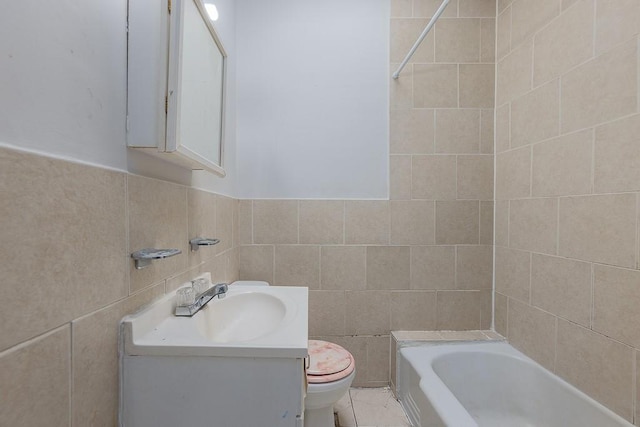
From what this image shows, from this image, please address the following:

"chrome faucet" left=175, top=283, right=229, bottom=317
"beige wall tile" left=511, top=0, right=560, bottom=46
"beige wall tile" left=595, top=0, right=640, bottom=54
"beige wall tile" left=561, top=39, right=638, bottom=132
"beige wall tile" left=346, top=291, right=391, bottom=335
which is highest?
"beige wall tile" left=511, top=0, right=560, bottom=46

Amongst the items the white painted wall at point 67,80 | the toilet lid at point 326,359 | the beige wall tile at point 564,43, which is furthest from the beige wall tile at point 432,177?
the white painted wall at point 67,80

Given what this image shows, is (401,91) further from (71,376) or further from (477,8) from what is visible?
(71,376)

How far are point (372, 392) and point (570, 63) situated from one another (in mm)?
2055

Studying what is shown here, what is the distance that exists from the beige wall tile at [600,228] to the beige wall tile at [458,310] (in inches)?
25.1

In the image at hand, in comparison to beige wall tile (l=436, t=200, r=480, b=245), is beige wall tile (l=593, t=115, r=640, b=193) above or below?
above

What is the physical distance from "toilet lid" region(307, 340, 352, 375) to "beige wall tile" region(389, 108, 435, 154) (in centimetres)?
123

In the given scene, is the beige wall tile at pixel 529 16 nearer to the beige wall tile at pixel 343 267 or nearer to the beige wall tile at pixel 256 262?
the beige wall tile at pixel 343 267

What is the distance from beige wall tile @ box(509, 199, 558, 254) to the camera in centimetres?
144

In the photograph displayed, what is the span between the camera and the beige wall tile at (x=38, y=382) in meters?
0.45

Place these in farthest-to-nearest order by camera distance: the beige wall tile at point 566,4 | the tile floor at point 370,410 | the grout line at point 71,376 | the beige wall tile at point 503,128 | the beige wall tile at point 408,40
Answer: the beige wall tile at point 408,40 → the beige wall tile at point 503,128 → the tile floor at point 370,410 → the beige wall tile at point 566,4 → the grout line at point 71,376

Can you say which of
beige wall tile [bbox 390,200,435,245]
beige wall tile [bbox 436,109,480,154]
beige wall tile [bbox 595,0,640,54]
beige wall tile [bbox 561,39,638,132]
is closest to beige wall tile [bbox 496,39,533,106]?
beige wall tile [bbox 436,109,480,154]

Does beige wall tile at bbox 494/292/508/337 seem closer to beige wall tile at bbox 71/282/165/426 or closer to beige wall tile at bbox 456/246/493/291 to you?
beige wall tile at bbox 456/246/493/291

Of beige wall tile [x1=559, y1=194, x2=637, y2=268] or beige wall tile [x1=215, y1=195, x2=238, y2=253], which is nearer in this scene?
beige wall tile [x1=559, y1=194, x2=637, y2=268]

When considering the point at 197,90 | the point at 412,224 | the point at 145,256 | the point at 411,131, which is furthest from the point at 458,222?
the point at 145,256
